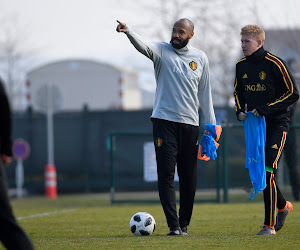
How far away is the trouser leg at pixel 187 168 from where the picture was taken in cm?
796

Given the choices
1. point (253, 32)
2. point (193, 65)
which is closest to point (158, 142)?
point (193, 65)

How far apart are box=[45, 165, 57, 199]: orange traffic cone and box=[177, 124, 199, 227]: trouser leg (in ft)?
43.7

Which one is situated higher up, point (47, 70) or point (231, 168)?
point (47, 70)

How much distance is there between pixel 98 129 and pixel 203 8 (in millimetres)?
9339

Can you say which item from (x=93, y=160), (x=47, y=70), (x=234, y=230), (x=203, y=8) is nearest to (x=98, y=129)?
(x=93, y=160)

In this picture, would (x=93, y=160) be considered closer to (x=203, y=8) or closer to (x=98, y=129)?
(x=98, y=129)

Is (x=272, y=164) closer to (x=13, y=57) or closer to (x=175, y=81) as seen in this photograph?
(x=175, y=81)

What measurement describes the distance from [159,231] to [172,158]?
4.10ft

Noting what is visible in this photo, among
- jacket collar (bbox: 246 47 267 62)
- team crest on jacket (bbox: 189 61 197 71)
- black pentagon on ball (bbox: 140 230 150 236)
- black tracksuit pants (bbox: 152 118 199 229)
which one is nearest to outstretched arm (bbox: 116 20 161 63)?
team crest on jacket (bbox: 189 61 197 71)

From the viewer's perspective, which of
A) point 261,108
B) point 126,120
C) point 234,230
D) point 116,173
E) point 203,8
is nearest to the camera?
point 261,108

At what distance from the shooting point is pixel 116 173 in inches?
615

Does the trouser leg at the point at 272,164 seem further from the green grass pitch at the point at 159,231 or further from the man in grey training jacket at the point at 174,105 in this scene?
the man in grey training jacket at the point at 174,105

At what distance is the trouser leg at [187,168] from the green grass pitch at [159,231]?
11.7 inches

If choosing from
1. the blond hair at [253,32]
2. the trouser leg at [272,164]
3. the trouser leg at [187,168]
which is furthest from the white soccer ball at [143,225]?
the blond hair at [253,32]
